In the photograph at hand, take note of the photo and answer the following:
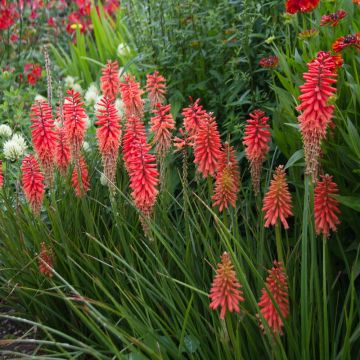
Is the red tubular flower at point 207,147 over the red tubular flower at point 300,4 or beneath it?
beneath

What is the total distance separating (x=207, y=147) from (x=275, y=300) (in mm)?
709

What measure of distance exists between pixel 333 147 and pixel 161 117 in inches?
30.0

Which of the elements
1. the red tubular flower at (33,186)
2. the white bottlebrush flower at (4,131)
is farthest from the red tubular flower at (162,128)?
the white bottlebrush flower at (4,131)

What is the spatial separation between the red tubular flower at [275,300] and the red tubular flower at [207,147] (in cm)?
56

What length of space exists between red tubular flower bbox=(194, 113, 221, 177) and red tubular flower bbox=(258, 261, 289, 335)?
0.56m

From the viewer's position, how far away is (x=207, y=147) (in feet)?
8.84

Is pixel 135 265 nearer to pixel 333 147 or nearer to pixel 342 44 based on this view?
pixel 333 147

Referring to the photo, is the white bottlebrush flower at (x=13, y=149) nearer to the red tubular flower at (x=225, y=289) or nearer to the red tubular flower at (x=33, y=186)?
the red tubular flower at (x=33, y=186)

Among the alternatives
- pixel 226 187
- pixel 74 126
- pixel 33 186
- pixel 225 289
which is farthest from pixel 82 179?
pixel 225 289

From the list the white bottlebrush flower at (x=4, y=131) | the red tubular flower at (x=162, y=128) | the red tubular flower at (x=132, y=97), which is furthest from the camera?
the white bottlebrush flower at (x=4, y=131)

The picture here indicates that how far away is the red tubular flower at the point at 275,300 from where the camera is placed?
2271 millimetres

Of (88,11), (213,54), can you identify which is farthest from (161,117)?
(88,11)

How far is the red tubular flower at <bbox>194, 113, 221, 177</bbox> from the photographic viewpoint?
2684 millimetres

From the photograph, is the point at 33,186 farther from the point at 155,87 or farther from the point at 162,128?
the point at 155,87
